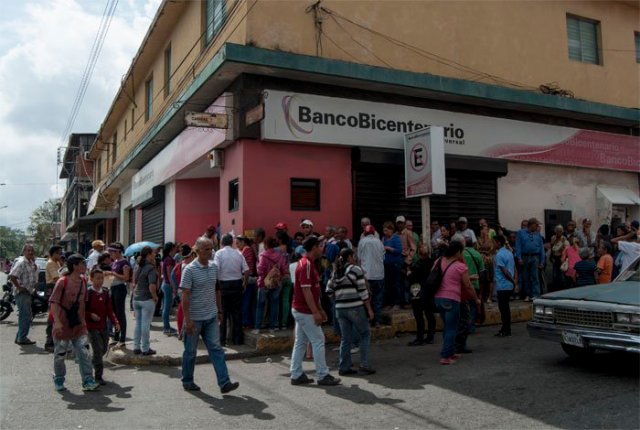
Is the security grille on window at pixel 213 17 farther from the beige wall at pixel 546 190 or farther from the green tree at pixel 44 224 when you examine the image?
the green tree at pixel 44 224

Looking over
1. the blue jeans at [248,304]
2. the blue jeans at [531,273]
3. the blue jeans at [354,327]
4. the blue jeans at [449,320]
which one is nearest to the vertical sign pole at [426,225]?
the blue jeans at [531,273]

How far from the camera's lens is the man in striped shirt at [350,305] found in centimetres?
716

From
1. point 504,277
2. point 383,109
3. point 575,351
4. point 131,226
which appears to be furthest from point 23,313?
point 131,226

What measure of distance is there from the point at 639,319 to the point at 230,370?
17.6 feet

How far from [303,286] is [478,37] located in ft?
33.3

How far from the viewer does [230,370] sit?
791cm

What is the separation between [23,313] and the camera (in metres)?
10.2

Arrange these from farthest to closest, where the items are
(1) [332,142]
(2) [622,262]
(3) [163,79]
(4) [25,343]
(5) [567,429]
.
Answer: (3) [163,79] → (1) [332,142] → (2) [622,262] → (4) [25,343] → (5) [567,429]

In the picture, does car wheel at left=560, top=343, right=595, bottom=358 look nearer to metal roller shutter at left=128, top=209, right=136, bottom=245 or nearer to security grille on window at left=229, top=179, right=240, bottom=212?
security grille on window at left=229, top=179, right=240, bottom=212

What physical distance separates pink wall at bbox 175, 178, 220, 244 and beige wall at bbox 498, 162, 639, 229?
8.12 m

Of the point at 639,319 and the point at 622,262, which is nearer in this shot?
the point at 639,319

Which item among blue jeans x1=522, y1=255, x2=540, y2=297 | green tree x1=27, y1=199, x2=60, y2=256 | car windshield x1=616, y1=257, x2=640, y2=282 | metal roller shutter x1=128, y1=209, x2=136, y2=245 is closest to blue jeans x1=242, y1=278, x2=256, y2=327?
car windshield x1=616, y1=257, x2=640, y2=282

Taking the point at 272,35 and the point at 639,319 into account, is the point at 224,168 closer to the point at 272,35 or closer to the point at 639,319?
the point at 272,35

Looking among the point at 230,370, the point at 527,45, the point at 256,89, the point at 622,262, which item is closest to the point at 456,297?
the point at 230,370
